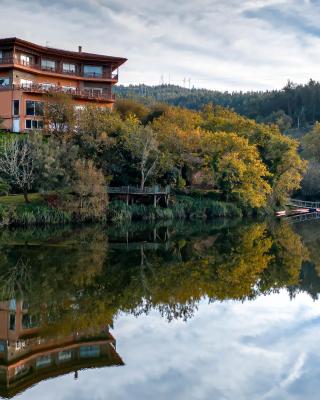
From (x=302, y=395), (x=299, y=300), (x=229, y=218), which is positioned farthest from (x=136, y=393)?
(x=229, y=218)

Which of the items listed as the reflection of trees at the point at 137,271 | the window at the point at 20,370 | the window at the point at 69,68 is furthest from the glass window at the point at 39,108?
the window at the point at 20,370

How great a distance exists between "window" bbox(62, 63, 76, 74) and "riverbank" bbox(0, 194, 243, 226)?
2042cm

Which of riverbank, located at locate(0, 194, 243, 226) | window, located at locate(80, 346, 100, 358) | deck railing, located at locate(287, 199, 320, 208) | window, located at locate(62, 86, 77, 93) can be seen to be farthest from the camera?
deck railing, located at locate(287, 199, 320, 208)

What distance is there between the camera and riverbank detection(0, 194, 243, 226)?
41.2 m

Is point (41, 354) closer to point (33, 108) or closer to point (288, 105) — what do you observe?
point (33, 108)

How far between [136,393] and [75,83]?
52091 mm

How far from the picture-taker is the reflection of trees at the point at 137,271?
19891mm

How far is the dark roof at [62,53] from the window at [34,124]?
26.1ft

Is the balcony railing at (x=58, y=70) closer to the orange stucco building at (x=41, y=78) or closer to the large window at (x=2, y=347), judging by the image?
the orange stucco building at (x=41, y=78)

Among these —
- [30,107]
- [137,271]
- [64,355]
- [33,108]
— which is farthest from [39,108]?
[64,355]

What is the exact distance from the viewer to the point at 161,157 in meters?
50.2

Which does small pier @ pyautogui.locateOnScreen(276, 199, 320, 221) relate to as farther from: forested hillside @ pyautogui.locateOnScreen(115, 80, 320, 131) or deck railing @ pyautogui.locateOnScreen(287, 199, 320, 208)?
forested hillside @ pyautogui.locateOnScreen(115, 80, 320, 131)

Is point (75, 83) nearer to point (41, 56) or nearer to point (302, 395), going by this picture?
point (41, 56)

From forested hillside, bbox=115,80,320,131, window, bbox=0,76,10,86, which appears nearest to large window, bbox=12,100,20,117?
window, bbox=0,76,10,86
